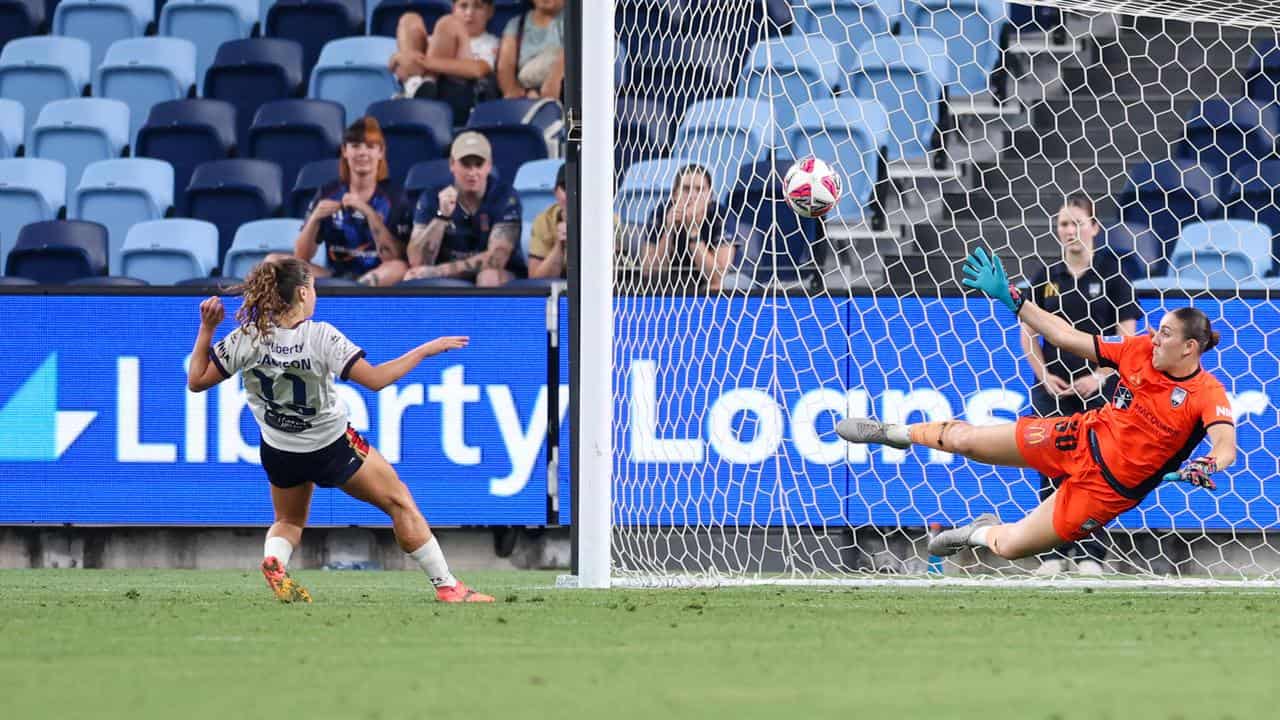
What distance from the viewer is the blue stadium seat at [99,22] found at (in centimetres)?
1450

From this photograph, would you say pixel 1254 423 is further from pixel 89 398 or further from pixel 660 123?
pixel 89 398

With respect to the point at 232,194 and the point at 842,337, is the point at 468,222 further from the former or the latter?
the point at 842,337

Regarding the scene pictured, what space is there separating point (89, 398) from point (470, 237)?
262cm

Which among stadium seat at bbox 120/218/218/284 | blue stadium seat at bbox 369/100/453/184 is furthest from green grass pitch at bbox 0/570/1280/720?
blue stadium seat at bbox 369/100/453/184

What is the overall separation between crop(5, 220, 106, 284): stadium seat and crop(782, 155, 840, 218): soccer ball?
5.87 metres

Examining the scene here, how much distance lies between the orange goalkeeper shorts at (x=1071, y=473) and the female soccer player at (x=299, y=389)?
2.52 m

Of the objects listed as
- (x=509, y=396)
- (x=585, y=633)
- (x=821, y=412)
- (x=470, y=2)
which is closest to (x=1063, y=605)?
(x=585, y=633)

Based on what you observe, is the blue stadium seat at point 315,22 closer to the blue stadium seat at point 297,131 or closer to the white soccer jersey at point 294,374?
the blue stadium seat at point 297,131

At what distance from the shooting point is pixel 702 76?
33.0 feet

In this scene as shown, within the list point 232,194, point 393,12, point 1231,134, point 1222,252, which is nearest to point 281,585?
point 1222,252

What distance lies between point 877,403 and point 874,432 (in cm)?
204

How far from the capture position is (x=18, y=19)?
14.8m

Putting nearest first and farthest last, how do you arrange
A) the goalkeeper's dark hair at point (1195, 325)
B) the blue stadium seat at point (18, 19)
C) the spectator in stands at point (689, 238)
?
the goalkeeper's dark hair at point (1195, 325)
the spectator in stands at point (689, 238)
the blue stadium seat at point (18, 19)

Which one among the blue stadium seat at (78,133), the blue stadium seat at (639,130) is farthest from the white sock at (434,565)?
the blue stadium seat at (78,133)
